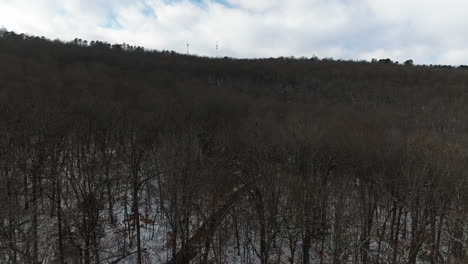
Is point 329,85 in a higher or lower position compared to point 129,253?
higher

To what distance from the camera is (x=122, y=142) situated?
1147 inches

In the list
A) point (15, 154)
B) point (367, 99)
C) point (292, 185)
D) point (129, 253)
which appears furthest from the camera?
point (367, 99)

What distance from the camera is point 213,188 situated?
69.8 feet

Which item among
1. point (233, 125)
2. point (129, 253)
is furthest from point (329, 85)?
point (129, 253)

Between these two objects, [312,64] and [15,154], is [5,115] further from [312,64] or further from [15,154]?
[312,64]

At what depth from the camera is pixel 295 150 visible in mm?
25438

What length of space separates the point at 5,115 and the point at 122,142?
32.5 feet

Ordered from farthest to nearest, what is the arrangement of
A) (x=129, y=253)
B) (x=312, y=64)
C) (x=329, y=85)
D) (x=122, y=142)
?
(x=312, y=64)
(x=329, y=85)
(x=122, y=142)
(x=129, y=253)

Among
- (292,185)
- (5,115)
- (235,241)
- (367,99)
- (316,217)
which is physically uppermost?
(367,99)

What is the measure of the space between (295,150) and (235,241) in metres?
10.2

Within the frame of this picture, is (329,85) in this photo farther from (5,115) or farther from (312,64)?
(5,115)

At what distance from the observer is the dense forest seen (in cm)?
1798

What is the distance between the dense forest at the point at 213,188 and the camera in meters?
18.0

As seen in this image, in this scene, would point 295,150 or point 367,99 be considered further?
point 367,99
